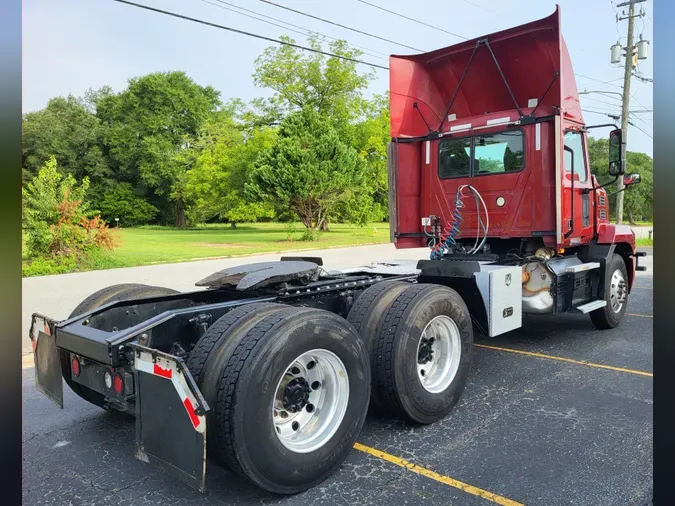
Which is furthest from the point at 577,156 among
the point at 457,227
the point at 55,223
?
the point at 55,223

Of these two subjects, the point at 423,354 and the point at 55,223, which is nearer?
the point at 423,354

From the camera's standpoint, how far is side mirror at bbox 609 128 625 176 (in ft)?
20.6

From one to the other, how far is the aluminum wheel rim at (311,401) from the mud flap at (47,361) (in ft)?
5.20

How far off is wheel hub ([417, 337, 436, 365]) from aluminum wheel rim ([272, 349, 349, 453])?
1.03 metres

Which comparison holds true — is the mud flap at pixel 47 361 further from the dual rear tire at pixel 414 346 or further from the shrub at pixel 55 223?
the shrub at pixel 55 223

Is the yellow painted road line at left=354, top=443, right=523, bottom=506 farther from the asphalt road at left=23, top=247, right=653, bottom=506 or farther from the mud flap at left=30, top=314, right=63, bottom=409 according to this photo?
the mud flap at left=30, top=314, right=63, bottom=409

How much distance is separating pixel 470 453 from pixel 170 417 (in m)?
2.11

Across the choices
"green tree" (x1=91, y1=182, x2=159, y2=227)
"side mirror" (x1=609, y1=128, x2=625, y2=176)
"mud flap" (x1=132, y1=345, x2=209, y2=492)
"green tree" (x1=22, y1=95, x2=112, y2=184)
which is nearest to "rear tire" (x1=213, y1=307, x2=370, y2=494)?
"mud flap" (x1=132, y1=345, x2=209, y2=492)

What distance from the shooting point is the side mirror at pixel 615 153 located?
6289mm

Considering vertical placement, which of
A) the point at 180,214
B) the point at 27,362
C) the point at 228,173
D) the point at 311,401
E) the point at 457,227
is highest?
the point at 228,173

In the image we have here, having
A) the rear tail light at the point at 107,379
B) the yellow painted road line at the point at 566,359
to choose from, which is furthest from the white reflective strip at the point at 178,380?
the yellow painted road line at the point at 566,359

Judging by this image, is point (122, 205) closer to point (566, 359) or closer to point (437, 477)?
point (566, 359)

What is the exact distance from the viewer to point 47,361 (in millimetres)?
3754
